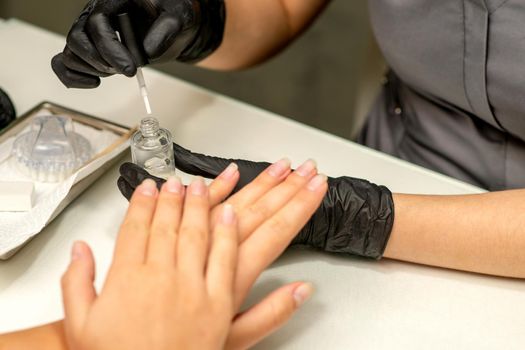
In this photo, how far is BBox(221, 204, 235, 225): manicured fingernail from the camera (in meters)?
0.66

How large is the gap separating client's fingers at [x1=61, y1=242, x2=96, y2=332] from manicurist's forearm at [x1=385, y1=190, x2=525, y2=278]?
37 cm

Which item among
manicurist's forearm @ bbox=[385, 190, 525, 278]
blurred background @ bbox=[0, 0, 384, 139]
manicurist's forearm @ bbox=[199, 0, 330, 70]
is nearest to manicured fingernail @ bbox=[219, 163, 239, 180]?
manicurist's forearm @ bbox=[385, 190, 525, 278]

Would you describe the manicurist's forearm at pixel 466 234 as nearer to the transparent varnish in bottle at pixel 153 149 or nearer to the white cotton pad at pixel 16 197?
the transparent varnish in bottle at pixel 153 149

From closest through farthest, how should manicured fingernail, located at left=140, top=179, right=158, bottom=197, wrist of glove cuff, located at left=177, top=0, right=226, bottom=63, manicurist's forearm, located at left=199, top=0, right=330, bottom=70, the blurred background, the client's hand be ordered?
the client's hand
manicured fingernail, located at left=140, top=179, right=158, bottom=197
wrist of glove cuff, located at left=177, top=0, right=226, bottom=63
manicurist's forearm, located at left=199, top=0, right=330, bottom=70
the blurred background

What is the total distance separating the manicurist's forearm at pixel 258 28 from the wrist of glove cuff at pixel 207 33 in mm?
32

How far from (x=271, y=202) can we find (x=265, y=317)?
0.45 ft

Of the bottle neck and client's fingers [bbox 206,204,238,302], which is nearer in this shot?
client's fingers [bbox 206,204,238,302]

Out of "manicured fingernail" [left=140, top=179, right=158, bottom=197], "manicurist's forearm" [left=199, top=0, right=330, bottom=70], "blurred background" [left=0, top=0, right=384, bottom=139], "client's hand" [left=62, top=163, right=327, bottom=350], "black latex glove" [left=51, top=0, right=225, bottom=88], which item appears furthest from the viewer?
"blurred background" [left=0, top=0, right=384, bottom=139]

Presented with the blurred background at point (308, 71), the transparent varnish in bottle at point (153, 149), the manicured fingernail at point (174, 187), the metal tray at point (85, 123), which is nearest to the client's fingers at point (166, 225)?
the manicured fingernail at point (174, 187)

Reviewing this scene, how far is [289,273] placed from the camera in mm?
775

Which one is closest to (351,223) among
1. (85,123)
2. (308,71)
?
(85,123)

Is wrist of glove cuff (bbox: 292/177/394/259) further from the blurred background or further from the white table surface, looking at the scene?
the blurred background

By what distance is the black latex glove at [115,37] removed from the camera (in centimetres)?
77

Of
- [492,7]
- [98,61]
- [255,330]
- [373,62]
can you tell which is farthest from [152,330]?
[373,62]
